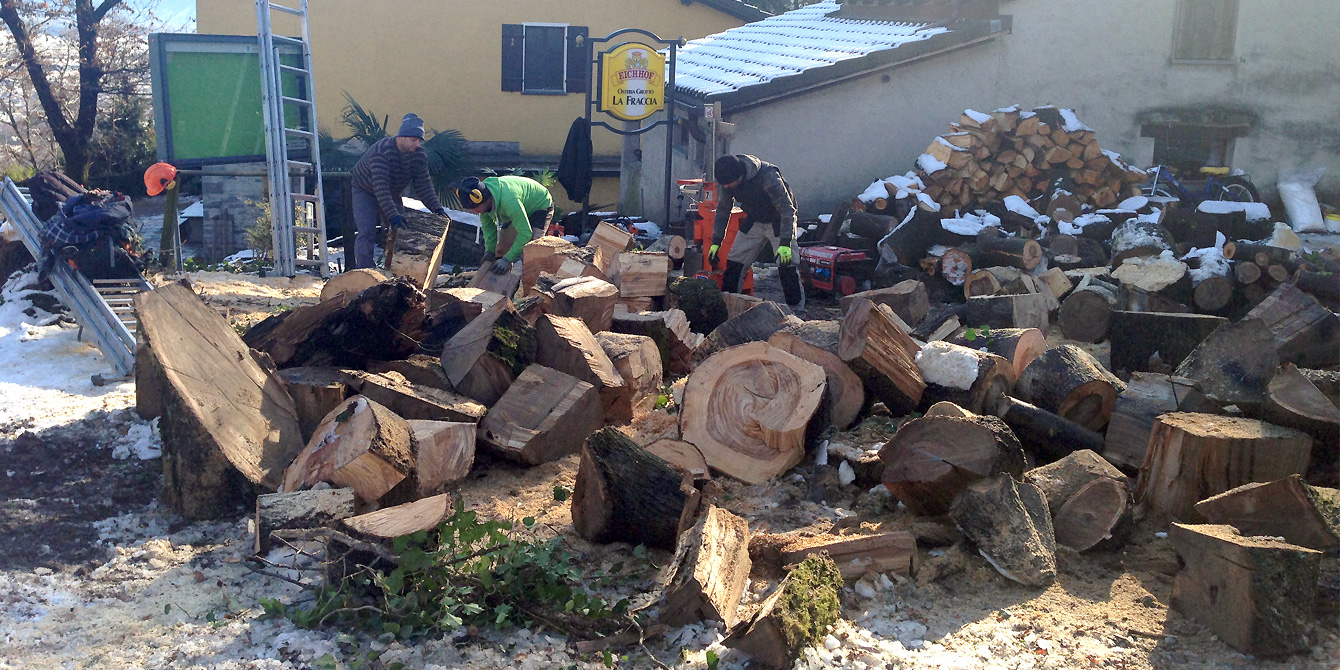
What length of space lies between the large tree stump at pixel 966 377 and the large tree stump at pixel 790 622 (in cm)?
202

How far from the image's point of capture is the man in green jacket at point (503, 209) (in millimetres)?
7750

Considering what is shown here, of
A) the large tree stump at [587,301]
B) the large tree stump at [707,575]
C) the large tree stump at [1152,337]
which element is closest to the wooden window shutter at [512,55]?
the large tree stump at [587,301]

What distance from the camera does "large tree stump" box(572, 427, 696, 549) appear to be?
3.77 m

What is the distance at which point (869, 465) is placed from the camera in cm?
430

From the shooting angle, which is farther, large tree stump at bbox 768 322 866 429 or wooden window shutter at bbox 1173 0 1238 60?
wooden window shutter at bbox 1173 0 1238 60

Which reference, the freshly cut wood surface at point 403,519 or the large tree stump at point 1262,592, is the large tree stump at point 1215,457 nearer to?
the large tree stump at point 1262,592

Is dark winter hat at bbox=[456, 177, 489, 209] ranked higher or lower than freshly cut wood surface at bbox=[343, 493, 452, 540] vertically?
higher

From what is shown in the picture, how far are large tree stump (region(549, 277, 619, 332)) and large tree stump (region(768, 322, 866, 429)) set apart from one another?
1.58 meters

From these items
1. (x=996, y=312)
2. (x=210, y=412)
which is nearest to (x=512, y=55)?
(x=996, y=312)

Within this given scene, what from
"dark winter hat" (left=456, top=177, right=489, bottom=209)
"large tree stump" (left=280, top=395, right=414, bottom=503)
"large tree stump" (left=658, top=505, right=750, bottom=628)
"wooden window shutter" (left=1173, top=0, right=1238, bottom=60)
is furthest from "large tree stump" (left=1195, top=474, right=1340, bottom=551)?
"wooden window shutter" (left=1173, top=0, right=1238, bottom=60)

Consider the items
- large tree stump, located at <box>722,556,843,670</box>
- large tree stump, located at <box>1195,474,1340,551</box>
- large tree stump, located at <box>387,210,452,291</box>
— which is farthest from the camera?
large tree stump, located at <box>387,210,452,291</box>

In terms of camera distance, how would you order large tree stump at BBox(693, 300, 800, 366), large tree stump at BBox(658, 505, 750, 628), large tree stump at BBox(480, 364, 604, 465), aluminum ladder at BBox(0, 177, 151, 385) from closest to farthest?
large tree stump at BBox(658, 505, 750, 628) → large tree stump at BBox(480, 364, 604, 465) → large tree stump at BBox(693, 300, 800, 366) → aluminum ladder at BBox(0, 177, 151, 385)

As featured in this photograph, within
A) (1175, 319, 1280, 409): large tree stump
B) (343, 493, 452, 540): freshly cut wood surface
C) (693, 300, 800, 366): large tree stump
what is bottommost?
(343, 493, 452, 540): freshly cut wood surface

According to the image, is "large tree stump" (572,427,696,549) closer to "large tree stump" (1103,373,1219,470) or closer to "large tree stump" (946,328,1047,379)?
"large tree stump" (1103,373,1219,470)
